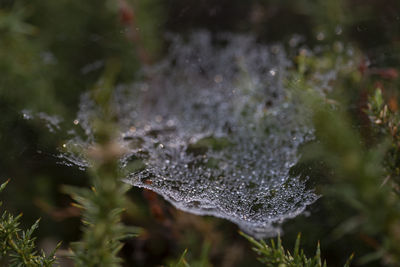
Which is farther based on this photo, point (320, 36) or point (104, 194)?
point (320, 36)

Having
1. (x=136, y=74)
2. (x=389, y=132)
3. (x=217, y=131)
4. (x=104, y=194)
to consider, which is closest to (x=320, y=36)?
(x=217, y=131)

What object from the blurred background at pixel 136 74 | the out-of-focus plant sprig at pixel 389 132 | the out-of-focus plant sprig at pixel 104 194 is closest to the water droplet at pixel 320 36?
the blurred background at pixel 136 74

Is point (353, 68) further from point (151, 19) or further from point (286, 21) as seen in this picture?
point (151, 19)

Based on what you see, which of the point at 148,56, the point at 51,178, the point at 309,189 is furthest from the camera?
the point at 148,56

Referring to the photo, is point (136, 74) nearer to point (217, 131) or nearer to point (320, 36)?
point (217, 131)

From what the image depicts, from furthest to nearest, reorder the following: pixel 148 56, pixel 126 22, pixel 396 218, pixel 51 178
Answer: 1. pixel 148 56
2. pixel 126 22
3. pixel 51 178
4. pixel 396 218

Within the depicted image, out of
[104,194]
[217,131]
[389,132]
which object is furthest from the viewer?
[217,131]

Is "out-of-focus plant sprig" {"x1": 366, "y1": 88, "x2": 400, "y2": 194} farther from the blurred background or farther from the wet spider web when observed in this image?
the wet spider web

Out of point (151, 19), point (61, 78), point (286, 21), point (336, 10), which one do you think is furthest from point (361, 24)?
point (61, 78)
